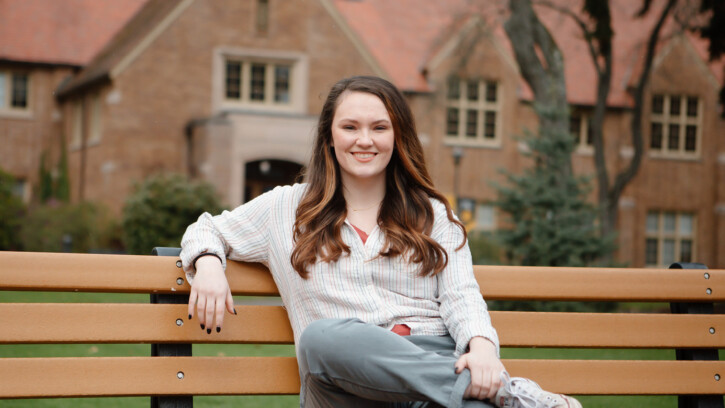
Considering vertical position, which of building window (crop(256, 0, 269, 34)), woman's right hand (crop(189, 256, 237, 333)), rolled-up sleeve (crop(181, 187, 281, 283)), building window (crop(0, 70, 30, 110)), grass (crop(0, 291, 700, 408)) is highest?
building window (crop(256, 0, 269, 34))

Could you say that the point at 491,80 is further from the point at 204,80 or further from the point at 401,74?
the point at 204,80

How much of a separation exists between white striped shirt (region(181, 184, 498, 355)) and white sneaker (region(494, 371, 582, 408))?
0.70 feet

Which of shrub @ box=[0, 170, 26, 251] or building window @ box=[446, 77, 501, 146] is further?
building window @ box=[446, 77, 501, 146]

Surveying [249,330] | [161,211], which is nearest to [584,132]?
[161,211]

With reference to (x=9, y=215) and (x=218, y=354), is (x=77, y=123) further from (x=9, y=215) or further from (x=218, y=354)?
(x=218, y=354)

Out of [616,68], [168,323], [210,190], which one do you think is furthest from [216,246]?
[616,68]

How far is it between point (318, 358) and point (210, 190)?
18.7 m

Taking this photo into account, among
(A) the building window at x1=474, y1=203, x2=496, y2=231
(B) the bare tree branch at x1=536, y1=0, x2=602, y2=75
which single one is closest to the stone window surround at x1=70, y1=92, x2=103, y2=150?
(A) the building window at x1=474, y1=203, x2=496, y2=231

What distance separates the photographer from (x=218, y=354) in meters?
8.05

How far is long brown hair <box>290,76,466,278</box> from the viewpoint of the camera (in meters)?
3.16

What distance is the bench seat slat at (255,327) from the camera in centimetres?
295

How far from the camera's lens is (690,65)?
32.0m

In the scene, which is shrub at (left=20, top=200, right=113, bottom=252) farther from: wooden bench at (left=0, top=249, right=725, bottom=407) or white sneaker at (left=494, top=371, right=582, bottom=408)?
white sneaker at (left=494, top=371, right=582, bottom=408)

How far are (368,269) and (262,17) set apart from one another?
2476 cm
